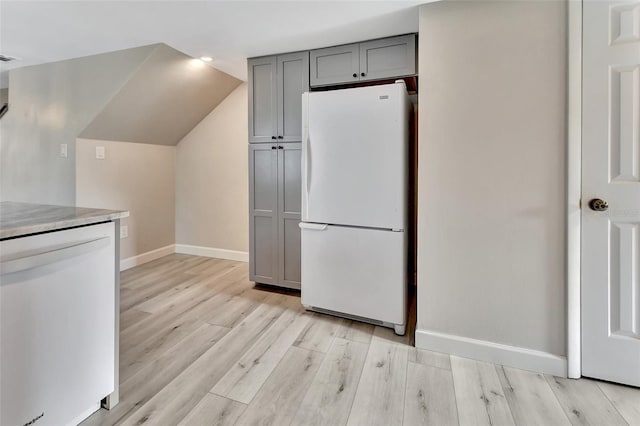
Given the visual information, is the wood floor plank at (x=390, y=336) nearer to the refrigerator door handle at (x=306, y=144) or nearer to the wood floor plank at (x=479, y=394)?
the wood floor plank at (x=479, y=394)

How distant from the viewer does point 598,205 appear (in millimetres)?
1650

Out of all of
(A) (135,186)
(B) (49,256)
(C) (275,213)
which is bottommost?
(B) (49,256)

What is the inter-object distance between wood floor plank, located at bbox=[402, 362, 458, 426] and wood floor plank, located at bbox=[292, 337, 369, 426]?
0.90ft

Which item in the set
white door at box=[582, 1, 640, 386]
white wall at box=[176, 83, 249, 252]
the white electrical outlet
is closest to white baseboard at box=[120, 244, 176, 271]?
white wall at box=[176, 83, 249, 252]

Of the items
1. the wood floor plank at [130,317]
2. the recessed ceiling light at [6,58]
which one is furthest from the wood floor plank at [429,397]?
the recessed ceiling light at [6,58]

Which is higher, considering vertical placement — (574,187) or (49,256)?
(574,187)

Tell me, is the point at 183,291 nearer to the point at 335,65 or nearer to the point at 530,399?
the point at 335,65

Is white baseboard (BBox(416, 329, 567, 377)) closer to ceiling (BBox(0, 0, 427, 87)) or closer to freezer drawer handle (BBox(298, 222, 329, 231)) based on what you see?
freezer drawer handle (BBox(298, 222, 329, 231))

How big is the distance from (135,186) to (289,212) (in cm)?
209

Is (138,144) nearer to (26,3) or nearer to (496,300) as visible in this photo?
(26,3)

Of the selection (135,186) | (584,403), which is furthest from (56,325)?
(135,186)

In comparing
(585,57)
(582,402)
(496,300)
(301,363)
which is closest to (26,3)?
(301,363)

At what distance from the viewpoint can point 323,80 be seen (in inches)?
102

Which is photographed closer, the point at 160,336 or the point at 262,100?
the point at 160,336
